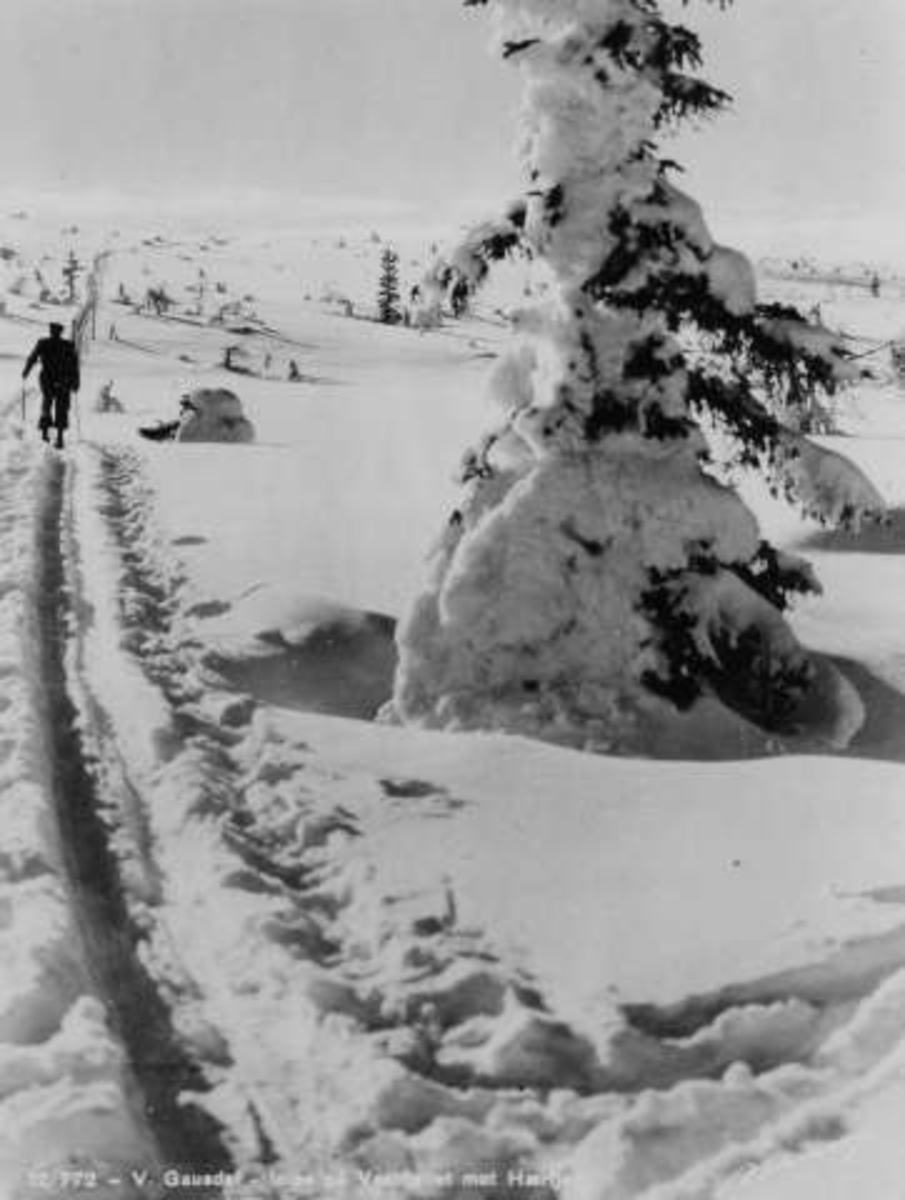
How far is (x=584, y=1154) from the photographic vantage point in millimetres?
4035

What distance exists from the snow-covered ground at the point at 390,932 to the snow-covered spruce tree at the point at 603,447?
0.66 metres

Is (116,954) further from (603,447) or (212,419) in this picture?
(212,419)

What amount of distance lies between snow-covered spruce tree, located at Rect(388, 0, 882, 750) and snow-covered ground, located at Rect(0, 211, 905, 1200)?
66cm

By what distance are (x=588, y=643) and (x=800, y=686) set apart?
62.5 inches

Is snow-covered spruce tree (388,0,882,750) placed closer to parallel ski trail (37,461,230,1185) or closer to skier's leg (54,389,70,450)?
parallel ski trail (37,461,230,1185)

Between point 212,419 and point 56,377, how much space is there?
8.41ft

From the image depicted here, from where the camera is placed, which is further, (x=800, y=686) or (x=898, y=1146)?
(x=800, y=686)

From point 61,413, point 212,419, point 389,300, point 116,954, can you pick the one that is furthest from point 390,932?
point 389,300

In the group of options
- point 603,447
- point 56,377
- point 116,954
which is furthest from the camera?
point 56,377

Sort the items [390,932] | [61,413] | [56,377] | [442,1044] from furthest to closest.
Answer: [56,377]
[61,413]
[390,932]
[442,1044]

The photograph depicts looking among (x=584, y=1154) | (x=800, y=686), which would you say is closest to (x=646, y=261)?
(x=800, y=686)

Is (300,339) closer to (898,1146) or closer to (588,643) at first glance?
(588,643)

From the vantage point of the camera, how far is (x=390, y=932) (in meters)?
5.30

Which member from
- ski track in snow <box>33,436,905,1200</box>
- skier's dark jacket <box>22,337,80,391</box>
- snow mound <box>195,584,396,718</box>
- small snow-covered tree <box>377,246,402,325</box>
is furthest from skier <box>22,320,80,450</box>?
small snow-covered tree <box>377,246,402,325</box>
